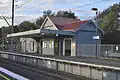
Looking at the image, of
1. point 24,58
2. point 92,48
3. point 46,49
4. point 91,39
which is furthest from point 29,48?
point 24,58

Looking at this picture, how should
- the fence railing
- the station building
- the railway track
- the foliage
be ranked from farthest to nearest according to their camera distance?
the foliage → the station building → the railway track → the fence railing

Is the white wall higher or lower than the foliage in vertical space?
lower

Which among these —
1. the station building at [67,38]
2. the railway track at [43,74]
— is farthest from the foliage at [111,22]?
the railway track at [43,74]

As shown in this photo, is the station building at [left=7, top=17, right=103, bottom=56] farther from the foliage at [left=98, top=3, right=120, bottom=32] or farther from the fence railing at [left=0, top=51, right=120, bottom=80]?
the foliage at [left=98, top=3, right=120, bottom=32]

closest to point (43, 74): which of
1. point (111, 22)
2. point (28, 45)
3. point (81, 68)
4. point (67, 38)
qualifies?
point (81, 68)

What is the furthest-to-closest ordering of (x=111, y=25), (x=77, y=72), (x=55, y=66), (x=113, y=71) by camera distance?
(x=111, y=25)
(x=55, y=66)
(x=77, y=72)
(x=113, y=71)

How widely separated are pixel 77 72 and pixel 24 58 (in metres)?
12.1

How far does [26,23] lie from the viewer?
11162 cm

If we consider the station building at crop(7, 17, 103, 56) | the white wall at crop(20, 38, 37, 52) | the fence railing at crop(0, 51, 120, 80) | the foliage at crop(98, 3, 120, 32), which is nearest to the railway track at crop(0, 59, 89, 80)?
the fence railing at crop(0, 51, 120, 80)

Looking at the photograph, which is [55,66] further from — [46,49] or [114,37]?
[114,37]

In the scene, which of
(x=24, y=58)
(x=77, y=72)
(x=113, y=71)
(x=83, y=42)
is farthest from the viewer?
(x=83, y=42)

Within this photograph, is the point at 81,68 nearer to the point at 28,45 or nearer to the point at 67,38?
the point at 67,38

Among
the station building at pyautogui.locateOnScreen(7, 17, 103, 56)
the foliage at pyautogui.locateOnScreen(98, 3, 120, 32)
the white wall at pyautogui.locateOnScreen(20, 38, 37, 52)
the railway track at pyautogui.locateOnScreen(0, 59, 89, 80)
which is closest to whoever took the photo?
the railway track at pyautogui.locateOnScreen(0, 59, 89, 80)

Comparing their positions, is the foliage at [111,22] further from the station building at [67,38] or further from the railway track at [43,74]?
the railway track at [43,74]
